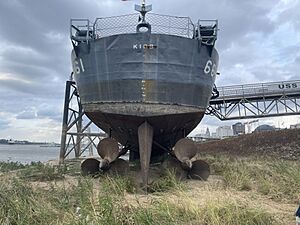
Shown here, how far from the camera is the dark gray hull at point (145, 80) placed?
383 inches

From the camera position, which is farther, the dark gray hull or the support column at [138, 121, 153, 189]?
the dark gray hull

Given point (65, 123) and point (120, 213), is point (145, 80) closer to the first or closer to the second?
point (120, 213)

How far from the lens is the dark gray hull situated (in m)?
9.72

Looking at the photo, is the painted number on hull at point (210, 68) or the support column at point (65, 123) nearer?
the painted number on hull at point (210, 68)

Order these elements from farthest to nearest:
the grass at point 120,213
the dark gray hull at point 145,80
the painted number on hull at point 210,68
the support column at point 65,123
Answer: the support column at point 65,123, the painted number on hull at point 210,68, the dark gray hull at point 145,80, the grass at point 120,213

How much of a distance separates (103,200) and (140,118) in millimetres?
4798

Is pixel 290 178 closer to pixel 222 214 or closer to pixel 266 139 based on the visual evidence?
pixel 222 214

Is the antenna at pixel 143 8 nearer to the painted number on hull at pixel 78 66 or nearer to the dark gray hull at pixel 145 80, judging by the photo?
the dark gray hull at pixel 145 80

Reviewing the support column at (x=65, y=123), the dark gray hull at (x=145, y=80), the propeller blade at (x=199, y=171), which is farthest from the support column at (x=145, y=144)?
the support column at (x=65, y=123)

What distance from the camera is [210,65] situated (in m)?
11.3

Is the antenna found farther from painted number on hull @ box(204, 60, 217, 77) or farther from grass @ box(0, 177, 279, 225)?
grass @ box(0, 177, 279, 225)

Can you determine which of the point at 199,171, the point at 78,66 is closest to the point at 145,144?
the point at 199,171

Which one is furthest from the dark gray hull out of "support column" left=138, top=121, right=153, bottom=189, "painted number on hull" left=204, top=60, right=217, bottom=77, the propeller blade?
the propeller blade

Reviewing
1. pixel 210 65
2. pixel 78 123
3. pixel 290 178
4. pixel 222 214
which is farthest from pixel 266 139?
pixel 222 214
